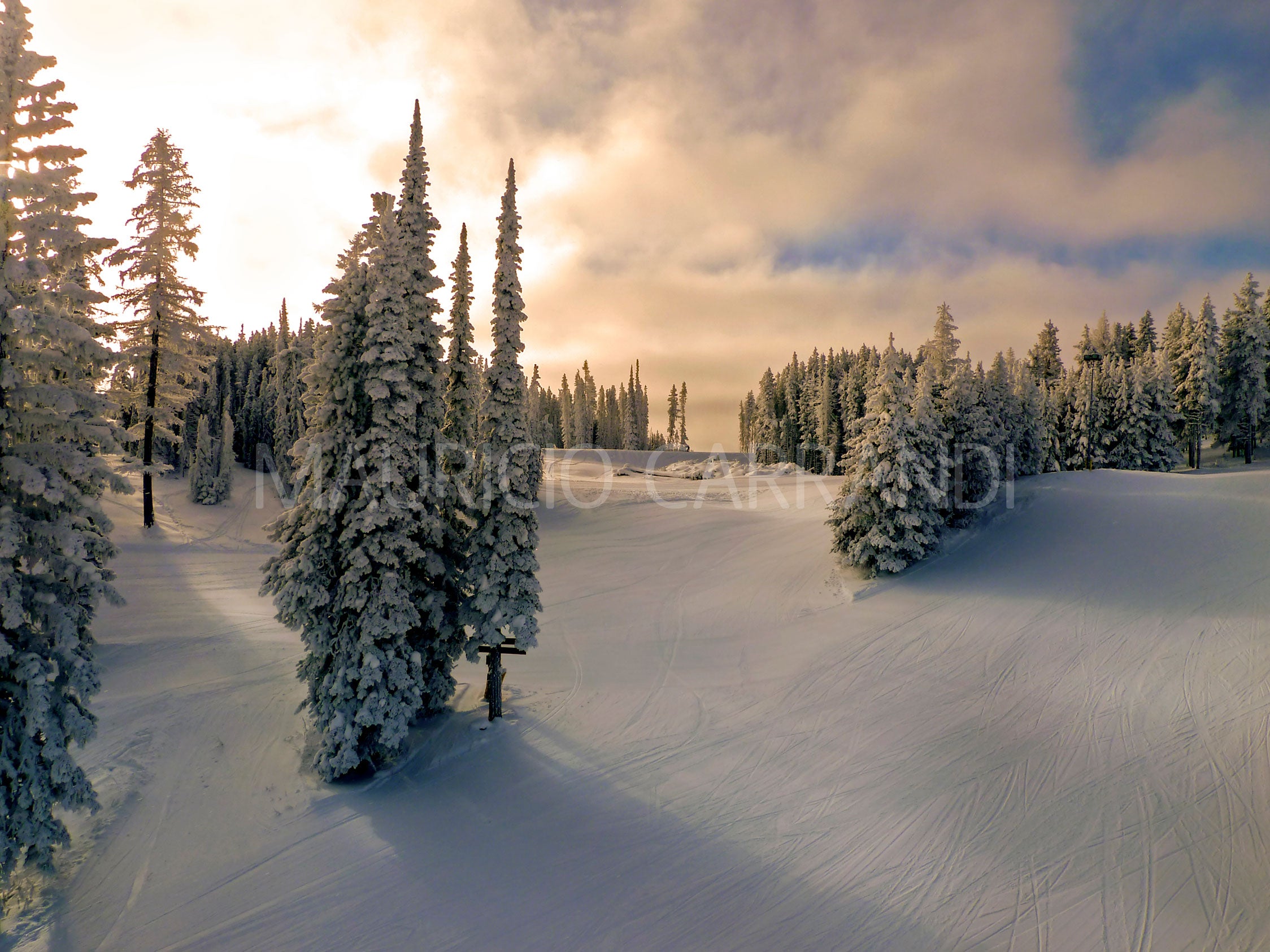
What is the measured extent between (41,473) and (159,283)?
22.1 meters

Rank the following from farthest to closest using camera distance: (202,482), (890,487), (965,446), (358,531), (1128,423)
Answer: (1128,423) → (202,482) → (965,446) → (890,487) → (358,531)

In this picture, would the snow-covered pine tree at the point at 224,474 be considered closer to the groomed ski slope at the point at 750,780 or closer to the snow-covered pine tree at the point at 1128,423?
the groomed ski slope at the point at 750,780

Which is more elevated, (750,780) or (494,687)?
(494,687)

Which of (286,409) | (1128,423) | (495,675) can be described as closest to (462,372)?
(495,675)

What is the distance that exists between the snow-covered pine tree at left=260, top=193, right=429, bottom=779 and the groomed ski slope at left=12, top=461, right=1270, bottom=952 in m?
1.99

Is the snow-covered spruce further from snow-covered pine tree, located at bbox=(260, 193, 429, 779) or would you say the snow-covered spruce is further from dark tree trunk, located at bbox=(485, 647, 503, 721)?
snow-covered pine tree, located at bbox=(260, 193, 429, 779)

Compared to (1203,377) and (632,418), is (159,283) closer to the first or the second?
(1203,377)

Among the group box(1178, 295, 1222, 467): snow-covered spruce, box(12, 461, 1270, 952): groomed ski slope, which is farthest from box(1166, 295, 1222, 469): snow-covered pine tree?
box(12, 461, 1270, 952): groomed ski slope

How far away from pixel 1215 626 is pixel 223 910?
2763 cm

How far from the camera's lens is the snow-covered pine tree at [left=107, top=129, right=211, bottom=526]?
26328 millimetres

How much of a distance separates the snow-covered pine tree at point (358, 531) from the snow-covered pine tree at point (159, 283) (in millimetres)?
16404

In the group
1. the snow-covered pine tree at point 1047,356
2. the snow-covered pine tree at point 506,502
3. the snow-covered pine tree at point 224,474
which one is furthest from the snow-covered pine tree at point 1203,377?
the snow-covered pine tree at point 224,474

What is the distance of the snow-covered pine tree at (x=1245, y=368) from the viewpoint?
162 ft

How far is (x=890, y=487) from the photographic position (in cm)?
2645
